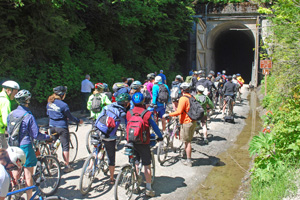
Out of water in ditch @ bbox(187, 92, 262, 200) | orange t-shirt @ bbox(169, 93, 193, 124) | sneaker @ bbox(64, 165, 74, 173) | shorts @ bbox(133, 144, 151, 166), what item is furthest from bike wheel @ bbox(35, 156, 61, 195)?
orange t-shirt @ bbox(169, 93, 193, 124)

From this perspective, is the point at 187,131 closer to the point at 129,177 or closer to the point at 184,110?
the point at 184,110

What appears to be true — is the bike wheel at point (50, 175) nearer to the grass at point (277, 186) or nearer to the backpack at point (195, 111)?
the backpack at point (195, 111)

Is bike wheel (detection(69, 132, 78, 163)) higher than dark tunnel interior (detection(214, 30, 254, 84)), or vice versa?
dark tunnel interior (detection(214, 30, 254, 84))

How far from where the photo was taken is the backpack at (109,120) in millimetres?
5148

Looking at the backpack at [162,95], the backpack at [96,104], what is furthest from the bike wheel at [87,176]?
the backpack at [162,95]

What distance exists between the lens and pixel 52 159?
5293 millimetres

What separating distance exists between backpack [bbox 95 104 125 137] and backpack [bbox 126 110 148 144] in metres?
0.48

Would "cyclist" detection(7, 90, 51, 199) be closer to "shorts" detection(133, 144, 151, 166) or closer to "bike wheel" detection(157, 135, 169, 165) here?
"shorts" detection(133, 144, 151, 166)

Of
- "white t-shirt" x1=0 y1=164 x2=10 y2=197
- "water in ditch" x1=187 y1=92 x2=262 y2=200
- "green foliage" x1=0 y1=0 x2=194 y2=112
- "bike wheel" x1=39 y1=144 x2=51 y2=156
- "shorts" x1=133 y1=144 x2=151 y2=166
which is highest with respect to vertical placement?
"green foliage" x1=0 y1=0 x2=194 y2=112

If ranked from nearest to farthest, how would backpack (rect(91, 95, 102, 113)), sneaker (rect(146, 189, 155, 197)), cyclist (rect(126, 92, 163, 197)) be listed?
1. cyclist (rect(126, 92, 163, 197))
2. sneaker (rect(146, 189, 155, 197))
3. backpack (rect(91, 95, 102, 113))

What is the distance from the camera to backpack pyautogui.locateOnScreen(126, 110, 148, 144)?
4.62 metres

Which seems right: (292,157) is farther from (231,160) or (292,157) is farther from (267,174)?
(231,160)

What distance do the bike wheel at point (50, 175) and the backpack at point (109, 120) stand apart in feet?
3.54

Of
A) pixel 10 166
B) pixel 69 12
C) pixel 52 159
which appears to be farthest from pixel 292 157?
pixel 69 12
